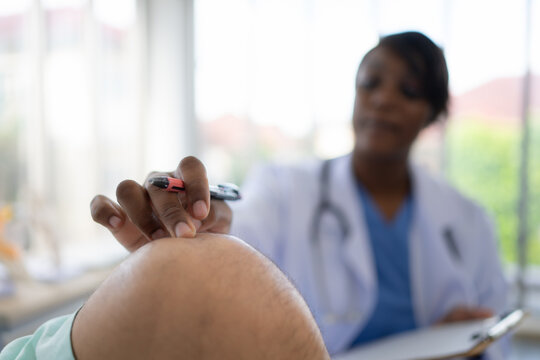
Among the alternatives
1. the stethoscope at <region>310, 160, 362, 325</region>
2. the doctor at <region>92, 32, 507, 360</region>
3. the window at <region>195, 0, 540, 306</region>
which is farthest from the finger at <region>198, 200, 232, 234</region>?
the window at <region>195, 0, 540, 306</region>

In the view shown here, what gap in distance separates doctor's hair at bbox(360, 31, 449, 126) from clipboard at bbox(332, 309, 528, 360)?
659 millimetres

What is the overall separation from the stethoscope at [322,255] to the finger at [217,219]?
0.60m

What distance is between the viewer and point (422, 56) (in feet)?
4.35

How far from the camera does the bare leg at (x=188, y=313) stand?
443mm

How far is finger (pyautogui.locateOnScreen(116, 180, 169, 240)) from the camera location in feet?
1.98

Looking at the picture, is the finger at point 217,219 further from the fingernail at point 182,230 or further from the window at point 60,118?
the window at point 60,118

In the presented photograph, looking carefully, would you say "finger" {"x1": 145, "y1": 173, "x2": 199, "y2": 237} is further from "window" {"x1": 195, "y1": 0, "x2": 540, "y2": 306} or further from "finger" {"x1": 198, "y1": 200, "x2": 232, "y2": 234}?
"window" {"x1": 195, "y1": 0, "x2": 540, "y2": 306}

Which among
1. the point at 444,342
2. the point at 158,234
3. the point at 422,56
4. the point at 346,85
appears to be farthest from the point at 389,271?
the point at 346,85

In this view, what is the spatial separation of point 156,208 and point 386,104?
93cm

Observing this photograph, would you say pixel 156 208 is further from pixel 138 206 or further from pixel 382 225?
pixel 382 225

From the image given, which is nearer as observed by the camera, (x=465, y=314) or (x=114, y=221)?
(x=114, y=221)

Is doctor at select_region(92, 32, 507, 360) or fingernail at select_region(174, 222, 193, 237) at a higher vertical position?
fingernail at select_region(174, 222, 193, 237)

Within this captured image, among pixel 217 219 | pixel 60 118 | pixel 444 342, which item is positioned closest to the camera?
pixel 217 219

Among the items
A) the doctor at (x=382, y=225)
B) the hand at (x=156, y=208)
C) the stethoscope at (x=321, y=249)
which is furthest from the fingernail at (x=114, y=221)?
the stethoscope at (x=321, y=249)
